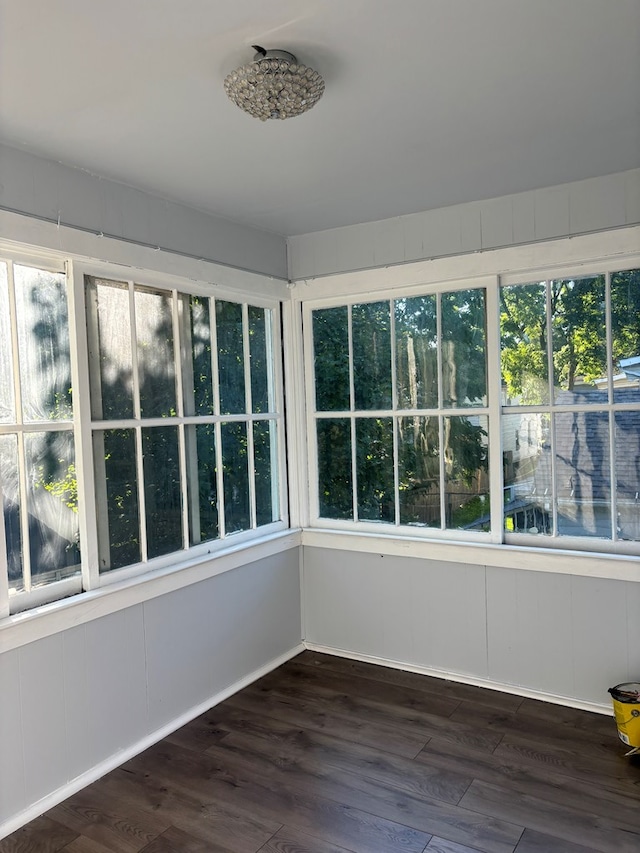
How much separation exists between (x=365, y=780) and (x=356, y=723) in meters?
0.45

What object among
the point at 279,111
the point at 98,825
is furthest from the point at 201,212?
the point at 98,825

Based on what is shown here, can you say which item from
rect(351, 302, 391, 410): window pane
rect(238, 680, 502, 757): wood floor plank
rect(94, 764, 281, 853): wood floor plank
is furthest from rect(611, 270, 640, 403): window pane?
rect(94, 764, 281, 853): wood floor plank

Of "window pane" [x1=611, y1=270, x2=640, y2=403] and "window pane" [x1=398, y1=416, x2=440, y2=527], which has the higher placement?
"window pane" [x1=611, y1=270, x2=640, y2=403]

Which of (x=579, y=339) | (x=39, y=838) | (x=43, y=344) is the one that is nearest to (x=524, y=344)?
(x=579, y=339)

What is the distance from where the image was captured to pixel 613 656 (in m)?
2.89

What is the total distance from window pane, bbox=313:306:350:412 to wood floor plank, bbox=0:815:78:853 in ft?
7.72

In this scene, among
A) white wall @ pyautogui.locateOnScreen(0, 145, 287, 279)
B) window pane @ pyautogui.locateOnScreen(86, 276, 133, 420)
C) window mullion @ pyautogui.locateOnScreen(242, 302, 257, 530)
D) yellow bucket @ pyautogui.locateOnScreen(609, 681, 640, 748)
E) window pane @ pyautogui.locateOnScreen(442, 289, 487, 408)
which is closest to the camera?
white wall @ pyautogui.locateOnScreen(0, 145, 287, 279)

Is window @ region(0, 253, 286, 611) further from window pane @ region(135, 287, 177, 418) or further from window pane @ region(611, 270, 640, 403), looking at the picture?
window pane @ region(611, 270, 640, 403)

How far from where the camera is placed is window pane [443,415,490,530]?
3.26 meters

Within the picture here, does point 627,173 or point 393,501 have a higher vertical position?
point 627,173

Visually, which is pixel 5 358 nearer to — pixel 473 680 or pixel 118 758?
pixel 118 758

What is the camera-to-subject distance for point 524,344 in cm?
313

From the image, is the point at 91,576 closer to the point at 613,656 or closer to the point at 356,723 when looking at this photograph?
the point at 356,723

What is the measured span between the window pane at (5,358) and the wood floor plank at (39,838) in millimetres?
1449
